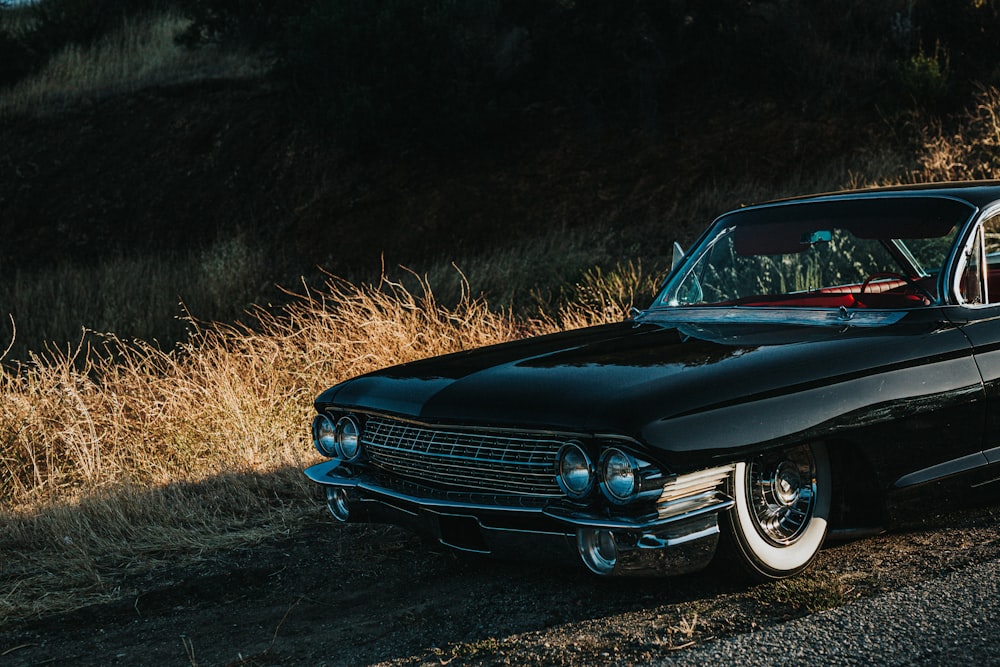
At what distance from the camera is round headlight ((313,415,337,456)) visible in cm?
453

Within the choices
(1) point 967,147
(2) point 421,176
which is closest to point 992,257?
(1) point 967,147

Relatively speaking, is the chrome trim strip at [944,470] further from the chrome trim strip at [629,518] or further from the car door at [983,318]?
the chrome trim strip at [629,518]

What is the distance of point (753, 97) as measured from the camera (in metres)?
18.0

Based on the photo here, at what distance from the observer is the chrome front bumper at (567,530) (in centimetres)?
337

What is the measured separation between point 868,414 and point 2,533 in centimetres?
428

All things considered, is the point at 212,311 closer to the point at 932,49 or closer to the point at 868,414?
the point at 932,49

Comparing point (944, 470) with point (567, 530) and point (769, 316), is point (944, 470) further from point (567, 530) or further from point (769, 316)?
point (567, 530)

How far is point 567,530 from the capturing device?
3.50 metres

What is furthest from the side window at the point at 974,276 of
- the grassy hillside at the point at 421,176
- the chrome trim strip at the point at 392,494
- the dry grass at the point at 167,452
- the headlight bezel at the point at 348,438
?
the grassy hillside at the point at 421,176

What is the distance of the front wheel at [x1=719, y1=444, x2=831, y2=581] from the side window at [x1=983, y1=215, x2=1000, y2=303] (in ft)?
3.82

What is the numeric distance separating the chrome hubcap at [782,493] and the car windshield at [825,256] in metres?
0.99

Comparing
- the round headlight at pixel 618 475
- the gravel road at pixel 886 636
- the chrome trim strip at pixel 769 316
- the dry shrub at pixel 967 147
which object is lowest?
the dry shrub at pixel 967 147

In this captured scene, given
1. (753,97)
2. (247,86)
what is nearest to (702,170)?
(753,97)

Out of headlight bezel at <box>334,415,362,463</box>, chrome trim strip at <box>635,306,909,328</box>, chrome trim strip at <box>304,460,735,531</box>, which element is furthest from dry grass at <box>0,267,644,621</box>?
chrome trim strip at <box>635,306,909,328</box>
